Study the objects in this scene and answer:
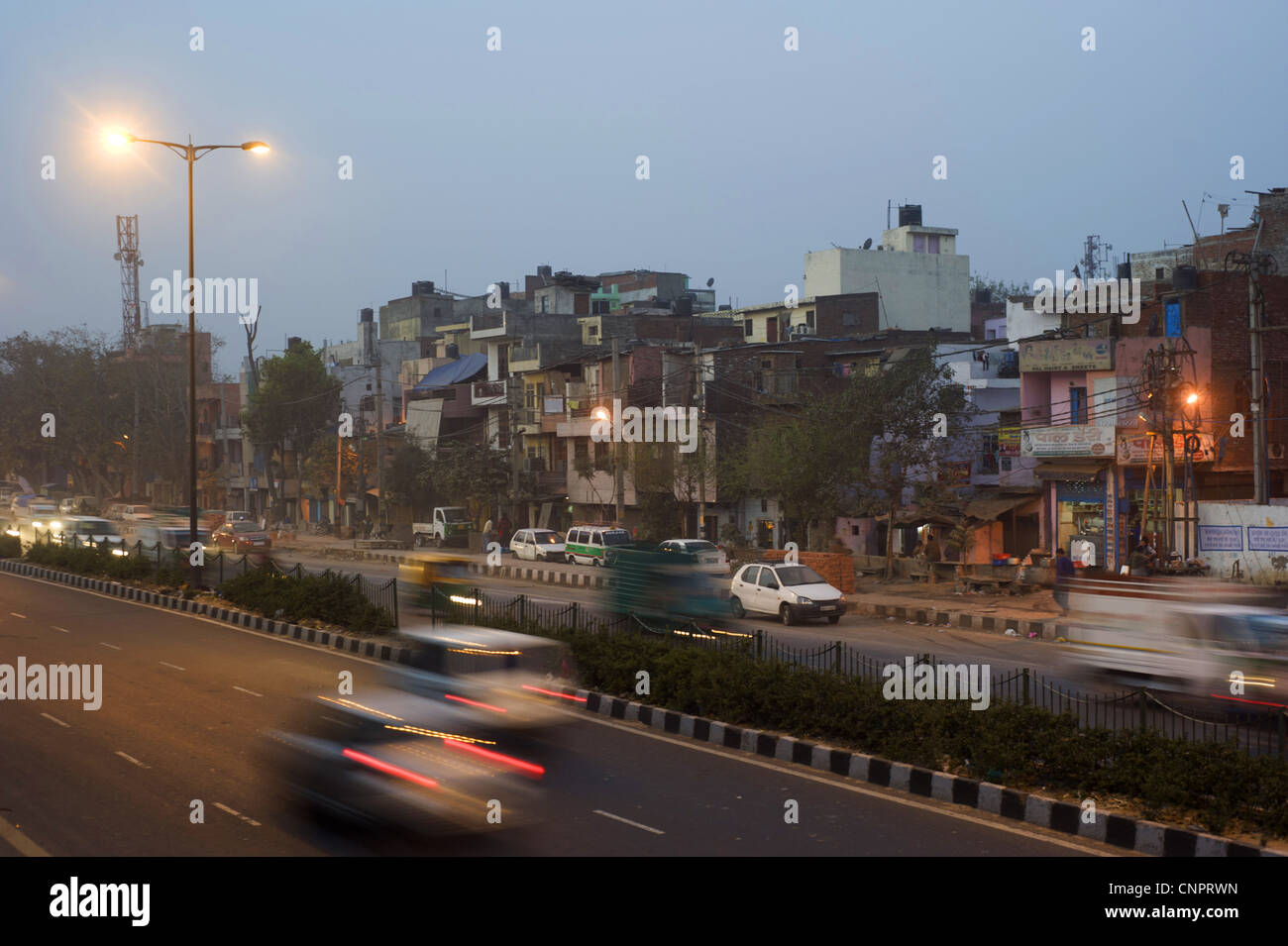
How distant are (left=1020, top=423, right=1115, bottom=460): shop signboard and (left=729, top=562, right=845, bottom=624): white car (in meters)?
14.5

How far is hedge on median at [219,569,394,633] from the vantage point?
73.3ft

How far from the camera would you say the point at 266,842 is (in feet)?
29.8

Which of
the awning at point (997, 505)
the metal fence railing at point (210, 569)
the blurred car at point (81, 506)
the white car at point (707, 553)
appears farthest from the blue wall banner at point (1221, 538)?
the blurred car at point (81, 506)

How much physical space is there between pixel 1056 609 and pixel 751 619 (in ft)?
23.4

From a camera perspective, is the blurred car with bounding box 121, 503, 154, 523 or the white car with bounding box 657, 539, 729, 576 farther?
the blurred car with bounding box 121, 503, 154, 523

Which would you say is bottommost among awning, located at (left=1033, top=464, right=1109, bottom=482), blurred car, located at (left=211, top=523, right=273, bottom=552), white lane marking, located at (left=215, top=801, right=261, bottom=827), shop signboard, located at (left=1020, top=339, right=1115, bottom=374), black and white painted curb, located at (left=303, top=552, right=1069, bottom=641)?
black and white painted curb, located at (left=303, top=552, right=1069, bottom=641)

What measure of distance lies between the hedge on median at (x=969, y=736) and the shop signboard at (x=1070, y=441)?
2541cm

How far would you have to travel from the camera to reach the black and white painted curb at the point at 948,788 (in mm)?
9078

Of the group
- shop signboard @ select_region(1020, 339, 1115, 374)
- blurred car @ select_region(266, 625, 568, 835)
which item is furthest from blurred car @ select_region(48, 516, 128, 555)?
blurred car @ select_region(266, 625, 568, 835)

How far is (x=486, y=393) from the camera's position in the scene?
6481cm

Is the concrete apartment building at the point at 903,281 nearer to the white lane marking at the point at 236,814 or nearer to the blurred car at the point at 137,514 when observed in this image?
the blurred car at the point at 137,514

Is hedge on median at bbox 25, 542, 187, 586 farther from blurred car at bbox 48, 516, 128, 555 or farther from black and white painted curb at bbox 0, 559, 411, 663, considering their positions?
blurred car at bbox 48, 516, 128, 555

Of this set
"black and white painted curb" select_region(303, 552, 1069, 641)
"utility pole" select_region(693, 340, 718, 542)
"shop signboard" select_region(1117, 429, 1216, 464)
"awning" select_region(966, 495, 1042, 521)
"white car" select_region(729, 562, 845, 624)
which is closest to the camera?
"black and white painted curb" select_region(303, 552, 1069, 641)
